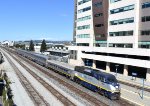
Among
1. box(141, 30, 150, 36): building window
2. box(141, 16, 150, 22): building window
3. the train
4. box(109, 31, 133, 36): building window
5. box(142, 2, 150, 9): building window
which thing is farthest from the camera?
box(109, 31, 133, 36): building window

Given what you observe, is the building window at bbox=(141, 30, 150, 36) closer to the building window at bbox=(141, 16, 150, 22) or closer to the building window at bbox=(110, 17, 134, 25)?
the building window at bbox=(141, 16, 150, 22)

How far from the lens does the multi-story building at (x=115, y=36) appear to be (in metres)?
73.4

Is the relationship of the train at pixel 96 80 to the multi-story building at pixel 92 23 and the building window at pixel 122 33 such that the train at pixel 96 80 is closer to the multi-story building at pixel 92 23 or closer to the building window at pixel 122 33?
the building window at pixel 122 33

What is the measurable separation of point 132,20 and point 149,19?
7128 mm

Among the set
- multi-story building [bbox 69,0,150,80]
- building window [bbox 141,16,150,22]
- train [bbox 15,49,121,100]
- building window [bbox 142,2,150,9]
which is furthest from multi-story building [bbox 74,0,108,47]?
train [bbox 15,49,121,100]

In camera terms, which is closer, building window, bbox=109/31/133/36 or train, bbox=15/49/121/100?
train, bbox=15/49/121/100

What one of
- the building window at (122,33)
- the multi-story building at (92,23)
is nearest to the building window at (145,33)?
the building window at (122,33)

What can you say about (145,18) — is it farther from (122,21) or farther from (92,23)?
(92,23)

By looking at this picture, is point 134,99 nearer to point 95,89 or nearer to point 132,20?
point 95,89

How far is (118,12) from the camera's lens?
8444 cm

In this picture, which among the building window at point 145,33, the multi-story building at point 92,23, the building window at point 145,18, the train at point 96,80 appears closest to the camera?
the train at point 96,80

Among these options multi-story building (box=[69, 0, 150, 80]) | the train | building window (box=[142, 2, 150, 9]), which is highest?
building window (box=[142, 2, 150, 9])

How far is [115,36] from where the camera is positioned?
86.9m

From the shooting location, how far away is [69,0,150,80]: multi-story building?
73.4 metres
